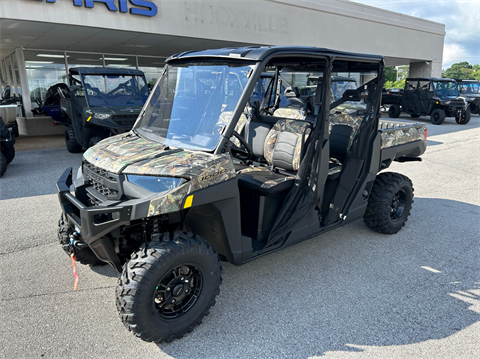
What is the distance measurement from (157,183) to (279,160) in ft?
4.91

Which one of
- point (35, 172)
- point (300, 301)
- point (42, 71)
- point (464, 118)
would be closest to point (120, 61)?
point (42, 71)

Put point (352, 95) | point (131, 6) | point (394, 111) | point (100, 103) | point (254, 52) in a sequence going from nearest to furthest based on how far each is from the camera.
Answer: point (254, 52) → point (352, 95) → point (100, 103) → point (131, 6) → point (394, 111)

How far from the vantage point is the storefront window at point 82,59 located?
15.1 metres

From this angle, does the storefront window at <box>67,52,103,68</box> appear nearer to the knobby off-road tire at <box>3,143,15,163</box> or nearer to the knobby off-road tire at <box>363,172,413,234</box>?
the knobby off-road tire at <box>3,143,15,163</box>

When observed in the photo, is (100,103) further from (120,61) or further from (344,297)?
(344,297)

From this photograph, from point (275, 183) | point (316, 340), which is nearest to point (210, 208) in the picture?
point (275, 183)

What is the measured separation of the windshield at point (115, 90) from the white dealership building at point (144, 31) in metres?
2.20

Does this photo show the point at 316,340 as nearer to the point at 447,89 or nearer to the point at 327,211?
the point at 327,211

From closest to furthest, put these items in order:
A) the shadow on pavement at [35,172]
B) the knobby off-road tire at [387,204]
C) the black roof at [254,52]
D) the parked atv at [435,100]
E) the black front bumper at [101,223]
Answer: the black front bumper at [101,223] < the black roof at [254,52] < the knobby off-road tire at [387,204] < the shadow on pavement at [35,172] < the parked atv at [435,100]

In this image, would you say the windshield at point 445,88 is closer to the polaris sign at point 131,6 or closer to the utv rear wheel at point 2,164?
the polaris sign at point 131,6

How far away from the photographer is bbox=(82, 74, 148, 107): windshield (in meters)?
9.40

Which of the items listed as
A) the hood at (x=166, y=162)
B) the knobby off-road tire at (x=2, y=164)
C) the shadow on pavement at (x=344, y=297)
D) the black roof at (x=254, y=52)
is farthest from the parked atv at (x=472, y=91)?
the hood at (x=166, y=162)

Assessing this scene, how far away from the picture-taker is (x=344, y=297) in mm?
3205

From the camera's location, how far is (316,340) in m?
2.67
